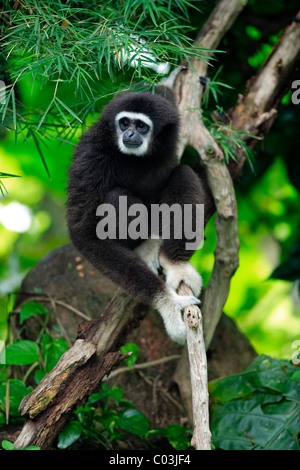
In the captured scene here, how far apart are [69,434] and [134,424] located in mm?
661

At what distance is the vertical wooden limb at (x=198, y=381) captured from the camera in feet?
10.7

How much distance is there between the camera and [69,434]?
14.4ft

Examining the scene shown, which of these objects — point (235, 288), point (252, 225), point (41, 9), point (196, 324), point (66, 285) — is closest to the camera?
point (196, 324)

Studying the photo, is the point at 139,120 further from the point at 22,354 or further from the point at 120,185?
the point at 22,354

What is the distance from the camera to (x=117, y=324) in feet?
15.1

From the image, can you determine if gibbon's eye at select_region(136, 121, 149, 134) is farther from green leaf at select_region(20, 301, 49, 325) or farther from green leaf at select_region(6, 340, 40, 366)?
green leaf at select_region(6, 340, 40, 366)

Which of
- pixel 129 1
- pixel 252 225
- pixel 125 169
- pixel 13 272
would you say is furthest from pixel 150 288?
pixel 13 272

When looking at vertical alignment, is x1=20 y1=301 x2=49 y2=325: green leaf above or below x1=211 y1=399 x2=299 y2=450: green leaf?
below

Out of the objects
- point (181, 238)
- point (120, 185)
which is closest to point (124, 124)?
point (120, 185)

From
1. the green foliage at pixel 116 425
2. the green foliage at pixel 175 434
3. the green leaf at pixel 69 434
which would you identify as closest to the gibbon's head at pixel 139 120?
the green foliage at pixel 116 425

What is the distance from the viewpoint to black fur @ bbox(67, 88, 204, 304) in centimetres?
438

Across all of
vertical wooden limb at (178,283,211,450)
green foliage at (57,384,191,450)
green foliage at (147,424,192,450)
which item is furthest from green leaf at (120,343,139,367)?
vertical wooden limb at (178,283,211,450)
